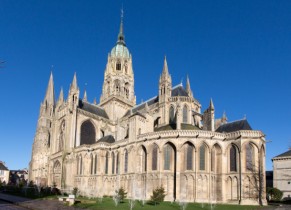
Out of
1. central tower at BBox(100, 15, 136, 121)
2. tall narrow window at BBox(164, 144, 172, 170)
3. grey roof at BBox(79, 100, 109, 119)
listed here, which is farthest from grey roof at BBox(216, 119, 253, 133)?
grey roof at BBox(79, 100, 109, 119)

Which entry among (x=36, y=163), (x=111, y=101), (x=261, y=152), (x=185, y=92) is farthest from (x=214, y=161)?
(x=36, y=163)

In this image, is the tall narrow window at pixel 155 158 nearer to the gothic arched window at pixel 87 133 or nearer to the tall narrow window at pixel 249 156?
the tall narrow window at pixel 249 156

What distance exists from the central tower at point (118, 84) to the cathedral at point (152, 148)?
0.25 m

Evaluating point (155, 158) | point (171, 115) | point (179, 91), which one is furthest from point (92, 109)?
point (155, 158)

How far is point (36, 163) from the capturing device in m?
91.2

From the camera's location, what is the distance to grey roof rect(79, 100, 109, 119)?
7103 cm

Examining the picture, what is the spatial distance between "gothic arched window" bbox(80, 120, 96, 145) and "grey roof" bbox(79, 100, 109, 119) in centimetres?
382

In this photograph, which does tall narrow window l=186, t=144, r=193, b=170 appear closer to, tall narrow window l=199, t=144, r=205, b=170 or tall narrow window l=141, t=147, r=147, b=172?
tall narrow window l=199, t=144, r=205, b=170

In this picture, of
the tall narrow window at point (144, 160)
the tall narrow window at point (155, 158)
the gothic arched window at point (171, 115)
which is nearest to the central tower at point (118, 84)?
the gothic arched window at point (171, 115)

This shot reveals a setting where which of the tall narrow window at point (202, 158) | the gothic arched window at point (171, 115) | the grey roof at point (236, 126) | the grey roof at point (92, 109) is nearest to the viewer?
the tall narrow window at point (202, 158)

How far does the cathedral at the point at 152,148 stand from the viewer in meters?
42.5

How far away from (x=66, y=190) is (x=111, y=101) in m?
24.9

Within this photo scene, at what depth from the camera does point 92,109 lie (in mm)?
72812

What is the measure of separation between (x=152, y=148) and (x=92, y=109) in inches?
1183
